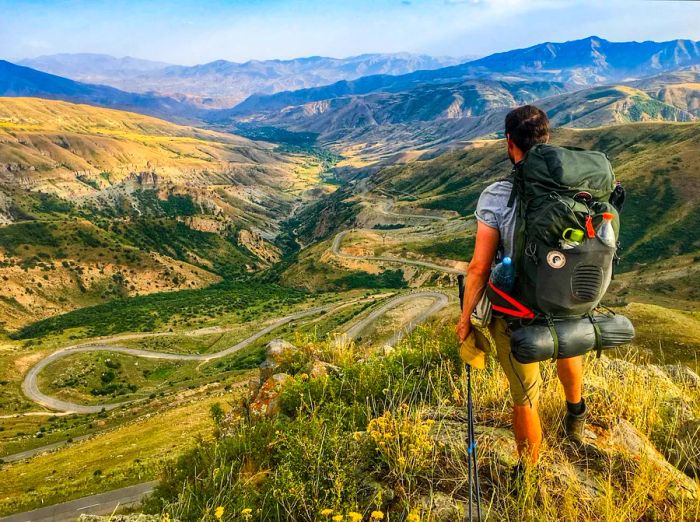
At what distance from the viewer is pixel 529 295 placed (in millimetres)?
3834

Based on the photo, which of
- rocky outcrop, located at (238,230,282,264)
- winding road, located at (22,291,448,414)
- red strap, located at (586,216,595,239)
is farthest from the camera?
rocky outcrop, located at (238,230,282,264)

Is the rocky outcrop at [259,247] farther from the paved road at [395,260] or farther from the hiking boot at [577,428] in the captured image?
the hiking boot at [577,428]

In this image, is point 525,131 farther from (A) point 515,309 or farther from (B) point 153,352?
(B) point 153,352

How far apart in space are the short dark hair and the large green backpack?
1.29 ft

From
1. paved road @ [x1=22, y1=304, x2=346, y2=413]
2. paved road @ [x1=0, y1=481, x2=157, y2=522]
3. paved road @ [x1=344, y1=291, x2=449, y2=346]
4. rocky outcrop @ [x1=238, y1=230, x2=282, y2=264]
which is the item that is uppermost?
paved road @ [x1=0, y1=481, x2=157, y2=522]

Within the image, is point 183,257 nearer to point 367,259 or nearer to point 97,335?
point 97,335

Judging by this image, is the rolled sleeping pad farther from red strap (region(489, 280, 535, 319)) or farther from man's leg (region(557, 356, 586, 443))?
man's leg (region(557, 356, 586, 443))

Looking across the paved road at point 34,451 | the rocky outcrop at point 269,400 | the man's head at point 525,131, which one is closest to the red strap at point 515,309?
the man's head at point 525,131

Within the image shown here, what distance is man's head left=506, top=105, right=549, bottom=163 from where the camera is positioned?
4.25m

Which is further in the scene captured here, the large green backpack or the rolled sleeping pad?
the rolled sleeping pad

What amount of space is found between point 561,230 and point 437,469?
257cm

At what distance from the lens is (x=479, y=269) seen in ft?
14.2

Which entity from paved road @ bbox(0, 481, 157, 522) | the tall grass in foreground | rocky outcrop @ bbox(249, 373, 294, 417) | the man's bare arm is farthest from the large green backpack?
paved road @ bbox(0, 481, 157, 522)

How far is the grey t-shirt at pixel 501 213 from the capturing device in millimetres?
4164
